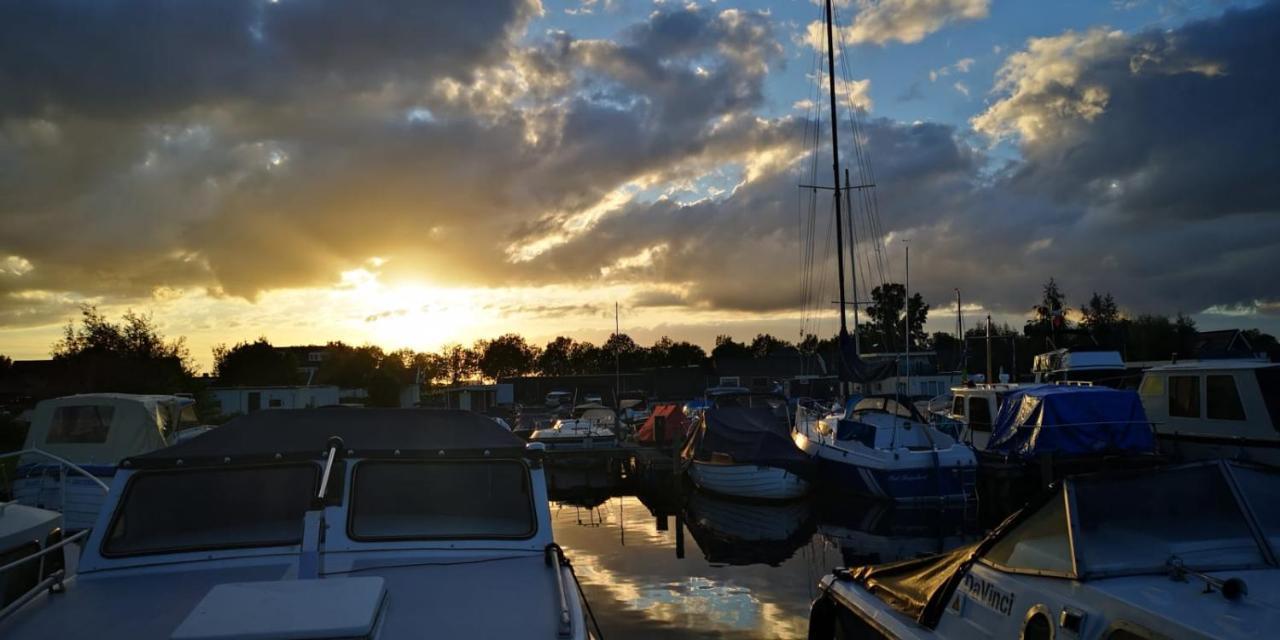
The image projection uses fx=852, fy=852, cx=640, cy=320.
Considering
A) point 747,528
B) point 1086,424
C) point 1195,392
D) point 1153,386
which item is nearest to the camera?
point 1086,424

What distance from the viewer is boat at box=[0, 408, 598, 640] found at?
471cm

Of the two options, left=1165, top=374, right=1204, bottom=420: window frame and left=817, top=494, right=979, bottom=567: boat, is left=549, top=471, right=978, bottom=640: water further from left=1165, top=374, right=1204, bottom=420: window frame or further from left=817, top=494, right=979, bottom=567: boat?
left=1165, top=374, right=1204, bottom=420: window frame

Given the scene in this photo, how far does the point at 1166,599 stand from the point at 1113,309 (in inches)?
3766

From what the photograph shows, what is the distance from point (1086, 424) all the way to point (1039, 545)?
1459 centimetres

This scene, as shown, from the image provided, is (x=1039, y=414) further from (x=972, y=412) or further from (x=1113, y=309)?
(x=1113, y=309)

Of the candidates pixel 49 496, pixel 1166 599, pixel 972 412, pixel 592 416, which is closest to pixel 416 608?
pixel 1166 599

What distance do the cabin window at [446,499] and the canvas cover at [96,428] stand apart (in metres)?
12.0

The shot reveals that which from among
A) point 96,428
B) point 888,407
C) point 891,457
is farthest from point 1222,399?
point 96,428

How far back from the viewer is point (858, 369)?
25328mm

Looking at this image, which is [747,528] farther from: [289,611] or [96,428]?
[289,611]

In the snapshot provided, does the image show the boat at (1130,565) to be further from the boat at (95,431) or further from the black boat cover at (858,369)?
the black boat cover at (858,369)

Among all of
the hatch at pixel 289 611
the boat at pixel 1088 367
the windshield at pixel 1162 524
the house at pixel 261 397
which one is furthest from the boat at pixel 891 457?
the house at pixel 261 397

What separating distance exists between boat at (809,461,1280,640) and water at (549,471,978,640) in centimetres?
523

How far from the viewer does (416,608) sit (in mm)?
5023
